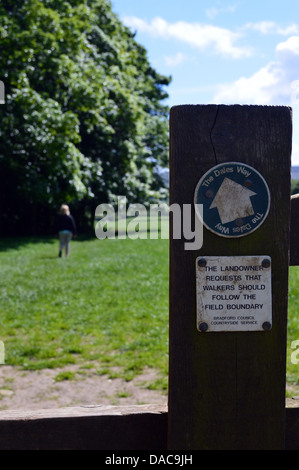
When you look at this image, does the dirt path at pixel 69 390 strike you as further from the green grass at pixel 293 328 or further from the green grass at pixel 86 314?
the green grass at pixel 293 328

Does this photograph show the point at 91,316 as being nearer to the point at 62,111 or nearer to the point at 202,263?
the point at 202,263

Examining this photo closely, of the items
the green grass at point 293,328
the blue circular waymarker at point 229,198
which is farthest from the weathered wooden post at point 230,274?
the green grass at point 293,328

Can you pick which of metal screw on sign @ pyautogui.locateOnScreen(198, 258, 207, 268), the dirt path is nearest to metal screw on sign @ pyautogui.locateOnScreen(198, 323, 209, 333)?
metal screw on sign @ pyautogui.locateOnScreen(198, 258, 207, 268)

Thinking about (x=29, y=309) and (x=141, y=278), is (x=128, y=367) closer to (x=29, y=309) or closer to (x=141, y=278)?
(x=29, y=309)

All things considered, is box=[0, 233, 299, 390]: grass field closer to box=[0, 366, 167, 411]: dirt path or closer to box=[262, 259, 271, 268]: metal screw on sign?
box=[0, 366, 167, 411]: dirt path

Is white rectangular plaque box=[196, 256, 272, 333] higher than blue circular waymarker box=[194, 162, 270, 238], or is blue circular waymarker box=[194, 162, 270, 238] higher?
blue circular waymarker box=[194, 162, 270, 238]

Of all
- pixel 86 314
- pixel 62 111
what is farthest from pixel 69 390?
pixel 62 111

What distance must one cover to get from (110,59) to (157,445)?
25865mm

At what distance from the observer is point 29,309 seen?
27.2 ft

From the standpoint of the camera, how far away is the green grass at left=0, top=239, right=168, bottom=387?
19.2 ft

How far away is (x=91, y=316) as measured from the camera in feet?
25.6

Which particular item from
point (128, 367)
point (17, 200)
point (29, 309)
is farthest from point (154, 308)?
point (17, 200)

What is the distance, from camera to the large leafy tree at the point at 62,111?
18.4 metres
